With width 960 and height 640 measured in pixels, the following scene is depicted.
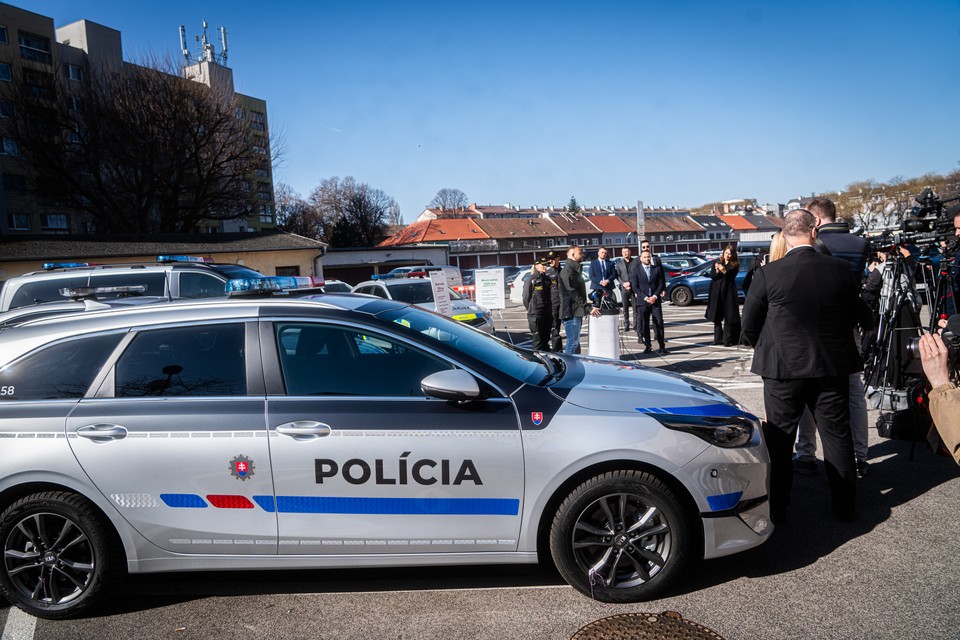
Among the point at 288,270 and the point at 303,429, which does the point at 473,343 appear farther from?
the point at 288,270

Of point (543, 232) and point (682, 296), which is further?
point (543, 232)

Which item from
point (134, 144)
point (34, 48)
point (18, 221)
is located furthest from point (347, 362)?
point (34, 48)

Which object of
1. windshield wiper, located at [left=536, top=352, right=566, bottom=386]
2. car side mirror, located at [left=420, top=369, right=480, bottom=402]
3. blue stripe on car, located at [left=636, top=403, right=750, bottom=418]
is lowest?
blue stripe on car, located at [left=636, top=403, right=750, bottom=418]

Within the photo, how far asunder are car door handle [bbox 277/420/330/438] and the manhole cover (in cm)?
157

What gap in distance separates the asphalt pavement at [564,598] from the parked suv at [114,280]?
5466 millimetres

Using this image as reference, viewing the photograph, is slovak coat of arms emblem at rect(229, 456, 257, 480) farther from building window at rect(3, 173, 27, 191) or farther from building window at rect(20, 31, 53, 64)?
building window at rect(20, 31, 53, 64)

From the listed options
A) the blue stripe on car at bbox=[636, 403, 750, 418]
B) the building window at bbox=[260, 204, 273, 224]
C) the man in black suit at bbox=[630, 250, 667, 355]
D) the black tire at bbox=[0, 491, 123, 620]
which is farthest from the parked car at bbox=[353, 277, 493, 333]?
the building window at bbox=[260, 204, 273, 224]

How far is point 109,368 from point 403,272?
34.3m

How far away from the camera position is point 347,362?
3641 millimetres

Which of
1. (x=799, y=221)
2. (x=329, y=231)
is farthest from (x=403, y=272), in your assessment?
(x=329, y=231)

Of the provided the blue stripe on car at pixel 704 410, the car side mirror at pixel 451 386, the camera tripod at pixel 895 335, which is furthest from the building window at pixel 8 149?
the blue stripe on car at pixel 704 410

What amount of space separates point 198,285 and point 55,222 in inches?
1971

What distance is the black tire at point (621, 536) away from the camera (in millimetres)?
3410

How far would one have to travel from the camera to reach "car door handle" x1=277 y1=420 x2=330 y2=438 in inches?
135
